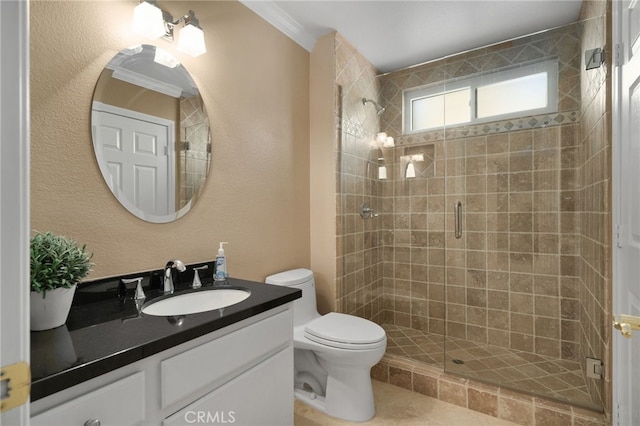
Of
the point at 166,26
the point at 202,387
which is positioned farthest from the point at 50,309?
the point at 166,26

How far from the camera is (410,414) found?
1.84 m

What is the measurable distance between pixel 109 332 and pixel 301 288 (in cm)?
128

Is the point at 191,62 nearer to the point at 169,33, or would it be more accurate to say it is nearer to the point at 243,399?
the point at 169,33

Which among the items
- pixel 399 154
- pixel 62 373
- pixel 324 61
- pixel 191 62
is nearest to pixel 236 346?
pixel 62 373

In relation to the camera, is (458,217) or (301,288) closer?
(301,288)

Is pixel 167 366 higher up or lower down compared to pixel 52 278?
lower down

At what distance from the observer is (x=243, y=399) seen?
1.12 metres

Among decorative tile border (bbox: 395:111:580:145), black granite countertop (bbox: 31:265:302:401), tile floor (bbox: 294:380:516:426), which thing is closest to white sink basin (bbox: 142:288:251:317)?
black granite countertop (bbox: 31:265:302:401)

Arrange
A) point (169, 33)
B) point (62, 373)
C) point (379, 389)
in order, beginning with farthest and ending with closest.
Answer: point (379, 389)
point (169, 33)
point (62, 373)

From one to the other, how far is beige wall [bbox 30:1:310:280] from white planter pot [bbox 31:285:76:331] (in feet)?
1.05

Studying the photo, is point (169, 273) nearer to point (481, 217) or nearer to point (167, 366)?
point (167, 366)

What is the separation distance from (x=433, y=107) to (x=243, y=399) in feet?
9.05

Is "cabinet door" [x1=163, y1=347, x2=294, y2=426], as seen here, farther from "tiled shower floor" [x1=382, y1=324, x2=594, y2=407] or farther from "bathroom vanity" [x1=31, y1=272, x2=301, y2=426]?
"tiled shower floor" [x1=382, y1=324, x2=594, y2=407]

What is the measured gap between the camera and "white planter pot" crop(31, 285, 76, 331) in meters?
0.88
